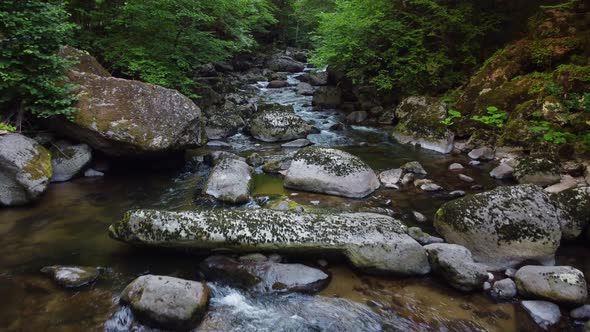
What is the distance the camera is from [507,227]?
4.42 m

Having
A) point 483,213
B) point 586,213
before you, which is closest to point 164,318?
point 483,213

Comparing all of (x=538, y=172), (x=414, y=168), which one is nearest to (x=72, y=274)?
(x=414, y=168)

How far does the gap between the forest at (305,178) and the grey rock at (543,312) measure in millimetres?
16

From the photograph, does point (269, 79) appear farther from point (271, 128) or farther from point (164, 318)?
point (164, 318)

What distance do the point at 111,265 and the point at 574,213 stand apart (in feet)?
19.4

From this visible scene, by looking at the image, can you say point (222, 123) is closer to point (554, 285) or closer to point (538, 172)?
point (538, 172)

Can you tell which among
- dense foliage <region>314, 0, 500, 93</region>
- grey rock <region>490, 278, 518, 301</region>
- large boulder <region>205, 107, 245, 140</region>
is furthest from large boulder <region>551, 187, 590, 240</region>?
large boulder <region>205, 107, 245, 140</region>

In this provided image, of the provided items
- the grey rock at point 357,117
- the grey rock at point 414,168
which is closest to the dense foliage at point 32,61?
the grey rock at point 414,168

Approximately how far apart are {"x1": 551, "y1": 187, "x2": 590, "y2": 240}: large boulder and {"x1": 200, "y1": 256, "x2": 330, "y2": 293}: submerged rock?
3.30 m

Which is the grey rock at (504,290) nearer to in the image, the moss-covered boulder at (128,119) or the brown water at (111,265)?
the brown water at (111,265)

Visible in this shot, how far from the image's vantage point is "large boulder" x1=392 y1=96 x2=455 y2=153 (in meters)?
9.16

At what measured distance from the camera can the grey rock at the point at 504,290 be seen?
388 centimetres

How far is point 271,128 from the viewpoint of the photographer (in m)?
10.4

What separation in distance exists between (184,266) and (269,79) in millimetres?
15791
